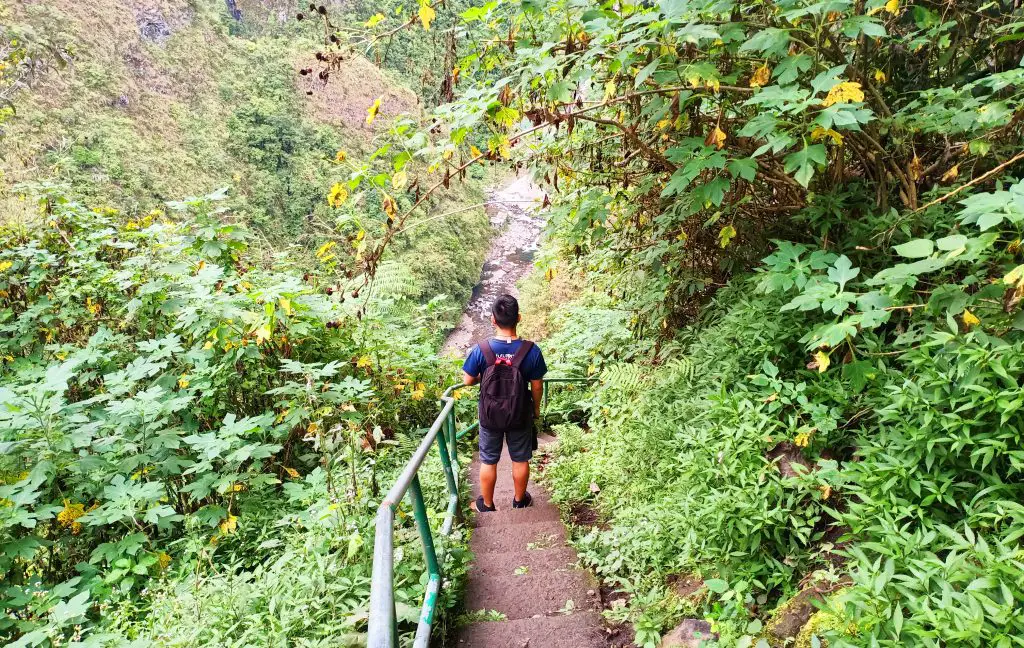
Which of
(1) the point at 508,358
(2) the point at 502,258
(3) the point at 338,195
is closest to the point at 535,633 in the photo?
(1) the point at 508,358

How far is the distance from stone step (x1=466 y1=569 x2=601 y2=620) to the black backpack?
3.71 ft

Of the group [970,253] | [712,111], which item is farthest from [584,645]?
[712,111]

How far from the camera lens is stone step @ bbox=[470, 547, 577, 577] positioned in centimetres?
352

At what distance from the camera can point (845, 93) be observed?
2.22 m

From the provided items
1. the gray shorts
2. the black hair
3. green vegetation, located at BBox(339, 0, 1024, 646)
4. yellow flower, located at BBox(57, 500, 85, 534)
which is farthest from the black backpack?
yellow flower, located at BBox(57, 500, 85, 534)

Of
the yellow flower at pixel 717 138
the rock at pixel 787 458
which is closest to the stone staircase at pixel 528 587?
the rock at pixel 787 458

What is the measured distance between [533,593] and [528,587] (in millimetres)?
55

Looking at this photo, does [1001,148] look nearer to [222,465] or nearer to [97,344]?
[222,465]

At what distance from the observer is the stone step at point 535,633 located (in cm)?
278

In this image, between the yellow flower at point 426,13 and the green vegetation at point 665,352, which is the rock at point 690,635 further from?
the yellow flower at point 426,13

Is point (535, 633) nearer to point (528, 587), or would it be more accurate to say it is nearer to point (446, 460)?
point (528, 587)

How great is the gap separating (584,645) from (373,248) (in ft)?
8.85

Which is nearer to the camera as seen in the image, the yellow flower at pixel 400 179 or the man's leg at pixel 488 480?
the yellow flower at pixel 400 179

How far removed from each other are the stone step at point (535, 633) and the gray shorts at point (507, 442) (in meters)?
1.46
